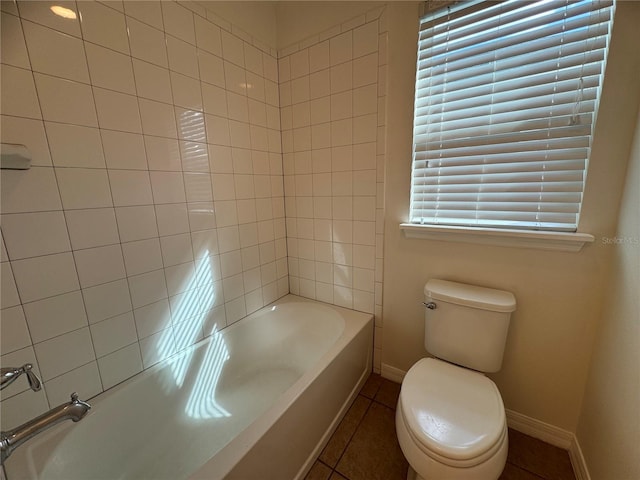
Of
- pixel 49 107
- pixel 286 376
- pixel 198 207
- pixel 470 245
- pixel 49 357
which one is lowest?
pixel 286 376

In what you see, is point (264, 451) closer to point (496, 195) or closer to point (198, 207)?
point (198, 207)

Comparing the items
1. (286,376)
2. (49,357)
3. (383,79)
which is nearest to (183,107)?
(383,79)

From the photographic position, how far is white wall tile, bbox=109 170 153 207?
42.3 inches

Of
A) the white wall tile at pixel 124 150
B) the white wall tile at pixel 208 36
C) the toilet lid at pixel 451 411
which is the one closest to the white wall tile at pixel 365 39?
the white wall tile at pixel 208 36

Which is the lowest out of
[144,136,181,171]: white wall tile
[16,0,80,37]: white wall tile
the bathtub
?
the bathtub

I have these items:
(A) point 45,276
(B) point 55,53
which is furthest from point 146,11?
(A) point 45,276

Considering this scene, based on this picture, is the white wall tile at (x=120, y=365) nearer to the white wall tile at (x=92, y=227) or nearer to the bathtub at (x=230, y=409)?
the bathtub at (x=230, y=409)

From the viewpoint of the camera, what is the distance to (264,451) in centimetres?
92

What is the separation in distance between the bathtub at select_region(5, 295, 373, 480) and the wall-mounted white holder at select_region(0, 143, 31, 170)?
928mm

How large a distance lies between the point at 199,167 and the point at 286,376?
4.46 ft

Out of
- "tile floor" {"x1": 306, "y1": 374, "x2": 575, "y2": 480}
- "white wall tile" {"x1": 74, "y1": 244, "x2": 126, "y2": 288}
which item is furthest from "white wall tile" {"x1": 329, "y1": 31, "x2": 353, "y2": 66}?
"tile floor" {"x1": 306, "y1": 374, "x2": 575, "y2": 480}

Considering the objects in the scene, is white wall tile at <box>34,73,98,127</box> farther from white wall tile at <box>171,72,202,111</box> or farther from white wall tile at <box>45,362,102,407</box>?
white wall tile at <box>45,362,102,407</box>

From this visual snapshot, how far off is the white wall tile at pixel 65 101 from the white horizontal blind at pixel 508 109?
1457 mm

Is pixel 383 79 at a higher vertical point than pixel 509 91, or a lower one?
higher
